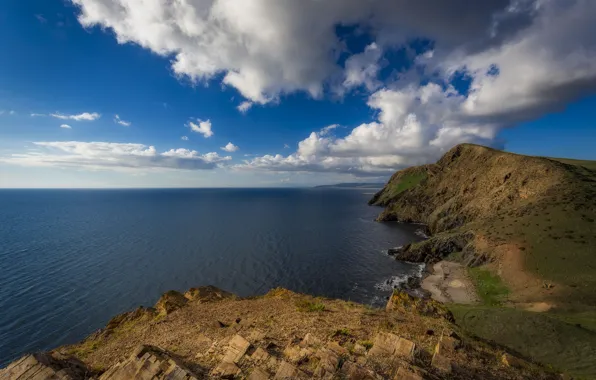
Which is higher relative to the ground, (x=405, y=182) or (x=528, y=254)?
(x=405, y=182)

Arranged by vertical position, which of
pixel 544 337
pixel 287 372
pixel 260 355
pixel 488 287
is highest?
pixel 287 372

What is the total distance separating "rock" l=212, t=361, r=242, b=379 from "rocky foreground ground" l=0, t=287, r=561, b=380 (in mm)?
47

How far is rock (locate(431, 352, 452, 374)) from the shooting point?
12344mm

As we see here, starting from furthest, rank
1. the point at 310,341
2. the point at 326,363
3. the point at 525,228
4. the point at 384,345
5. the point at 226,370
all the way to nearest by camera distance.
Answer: the point at 525,228
the point at 310,341
the point at 384,345
the point at 226,370
the point at 326,363

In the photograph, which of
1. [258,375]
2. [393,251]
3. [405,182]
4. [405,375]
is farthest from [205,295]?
[405,182]

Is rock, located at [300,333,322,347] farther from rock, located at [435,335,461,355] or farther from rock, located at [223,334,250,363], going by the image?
rock, located at [435,335,461,355]

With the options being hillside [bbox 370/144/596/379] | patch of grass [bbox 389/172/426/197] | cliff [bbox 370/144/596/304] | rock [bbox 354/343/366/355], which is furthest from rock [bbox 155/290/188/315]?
patch of grass [bbox 389/172/426/197]

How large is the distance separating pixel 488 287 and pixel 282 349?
52634mm

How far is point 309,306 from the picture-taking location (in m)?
21.6

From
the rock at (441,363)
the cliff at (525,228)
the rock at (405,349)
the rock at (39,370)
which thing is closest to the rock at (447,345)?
the rock at (441,363)

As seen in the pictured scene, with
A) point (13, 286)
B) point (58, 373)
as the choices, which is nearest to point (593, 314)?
point (58, 373)

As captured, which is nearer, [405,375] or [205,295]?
[405,375]

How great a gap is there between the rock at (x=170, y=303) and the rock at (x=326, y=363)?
52.8ft

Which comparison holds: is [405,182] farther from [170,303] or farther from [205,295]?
[170,303]
